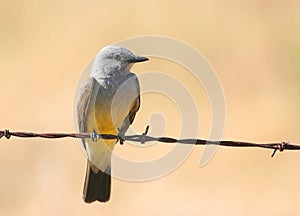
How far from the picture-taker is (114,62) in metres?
7.25

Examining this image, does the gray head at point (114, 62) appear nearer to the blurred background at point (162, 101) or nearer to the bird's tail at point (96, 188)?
the bird's tail at point (96, 188)

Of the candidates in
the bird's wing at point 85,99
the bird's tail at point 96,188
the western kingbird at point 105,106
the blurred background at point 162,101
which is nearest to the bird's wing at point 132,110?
the western kingbird at point 105,106

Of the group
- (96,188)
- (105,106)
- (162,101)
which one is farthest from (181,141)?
(162,101)

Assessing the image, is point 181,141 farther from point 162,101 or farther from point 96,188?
point 162,101

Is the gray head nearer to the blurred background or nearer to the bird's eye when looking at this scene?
the bird's eye

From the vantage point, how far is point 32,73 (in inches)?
478

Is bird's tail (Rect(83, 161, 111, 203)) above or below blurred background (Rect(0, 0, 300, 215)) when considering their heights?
below

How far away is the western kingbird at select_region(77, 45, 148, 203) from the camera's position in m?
7.00

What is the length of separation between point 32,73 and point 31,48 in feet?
2.48

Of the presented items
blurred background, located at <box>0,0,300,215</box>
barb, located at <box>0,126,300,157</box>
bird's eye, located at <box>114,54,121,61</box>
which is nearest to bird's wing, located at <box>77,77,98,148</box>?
bird's eye, located at <box>114,54,121,61</box>

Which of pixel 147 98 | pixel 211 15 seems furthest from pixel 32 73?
pixel 211 15

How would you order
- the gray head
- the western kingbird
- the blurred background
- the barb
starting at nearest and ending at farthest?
the barb → the western kingbird → the gray head → the blurred background

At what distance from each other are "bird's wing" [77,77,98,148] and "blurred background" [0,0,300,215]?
2309mm

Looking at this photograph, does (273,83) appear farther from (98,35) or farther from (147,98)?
(98,35)
